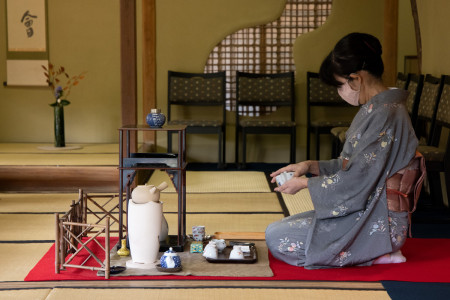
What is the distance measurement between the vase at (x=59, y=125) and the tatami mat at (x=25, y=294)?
11.6 ft

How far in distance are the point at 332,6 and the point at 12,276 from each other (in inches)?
183

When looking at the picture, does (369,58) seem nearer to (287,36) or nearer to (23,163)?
(23,163)

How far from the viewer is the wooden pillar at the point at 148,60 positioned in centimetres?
→ 657

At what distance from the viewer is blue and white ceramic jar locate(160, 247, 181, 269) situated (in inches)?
109

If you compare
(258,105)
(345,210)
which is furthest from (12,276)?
(258,105)

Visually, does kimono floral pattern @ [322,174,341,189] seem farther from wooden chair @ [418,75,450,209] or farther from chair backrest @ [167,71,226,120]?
chair backrest @ [167,71,226,120]

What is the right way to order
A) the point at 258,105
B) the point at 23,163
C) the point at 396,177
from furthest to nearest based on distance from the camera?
the point at 258,105
the point at 23,163
the point at 396,177

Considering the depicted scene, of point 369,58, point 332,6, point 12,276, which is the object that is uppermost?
point 332,6

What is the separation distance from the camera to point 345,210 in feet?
9.22

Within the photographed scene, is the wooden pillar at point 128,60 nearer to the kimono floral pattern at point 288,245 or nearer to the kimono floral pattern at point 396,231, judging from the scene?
the kimono floral pattern at point 288,245

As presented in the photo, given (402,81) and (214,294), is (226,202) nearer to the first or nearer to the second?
(214,294)

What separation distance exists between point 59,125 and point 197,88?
53.2 inches

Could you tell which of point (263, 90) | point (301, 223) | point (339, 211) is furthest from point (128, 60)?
point (339, 211)

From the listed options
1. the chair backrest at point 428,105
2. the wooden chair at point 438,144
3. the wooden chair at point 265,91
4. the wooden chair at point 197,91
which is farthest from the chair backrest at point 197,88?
the wooden chair at point 438,144
